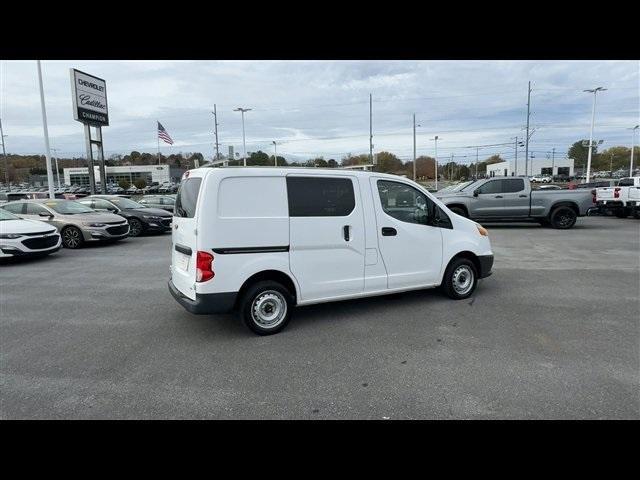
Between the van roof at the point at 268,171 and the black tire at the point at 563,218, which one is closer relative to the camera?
the van roof at the point at 268,171

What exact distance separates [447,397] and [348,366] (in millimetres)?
984

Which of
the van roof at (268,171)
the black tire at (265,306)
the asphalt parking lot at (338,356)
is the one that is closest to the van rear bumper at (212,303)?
the black tire at (265,306)

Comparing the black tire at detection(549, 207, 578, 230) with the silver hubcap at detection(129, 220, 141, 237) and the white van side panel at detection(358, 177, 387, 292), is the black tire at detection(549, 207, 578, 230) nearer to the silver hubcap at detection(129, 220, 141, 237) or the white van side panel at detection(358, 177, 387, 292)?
the white van side panel at detection(358, 177, 387, 292)

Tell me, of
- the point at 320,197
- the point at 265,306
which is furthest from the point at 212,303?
the point at 320,197

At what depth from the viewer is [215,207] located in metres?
→ 4.32

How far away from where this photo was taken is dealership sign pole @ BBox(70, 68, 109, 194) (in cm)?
2344

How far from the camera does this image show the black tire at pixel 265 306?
4.56 meters

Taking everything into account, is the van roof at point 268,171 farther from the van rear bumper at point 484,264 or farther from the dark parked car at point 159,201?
the dark parked car at point 159,201

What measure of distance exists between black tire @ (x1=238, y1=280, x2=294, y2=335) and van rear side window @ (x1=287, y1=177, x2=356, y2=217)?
0.94 metres

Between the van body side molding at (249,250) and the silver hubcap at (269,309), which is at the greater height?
the van body side molding at (249,250)

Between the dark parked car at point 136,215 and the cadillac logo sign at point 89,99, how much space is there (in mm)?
12125

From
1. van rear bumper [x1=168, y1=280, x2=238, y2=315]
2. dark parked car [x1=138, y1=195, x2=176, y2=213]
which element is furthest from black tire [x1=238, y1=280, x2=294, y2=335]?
dark parked car [x1=138, y1=195, x2=176, y2=213]
